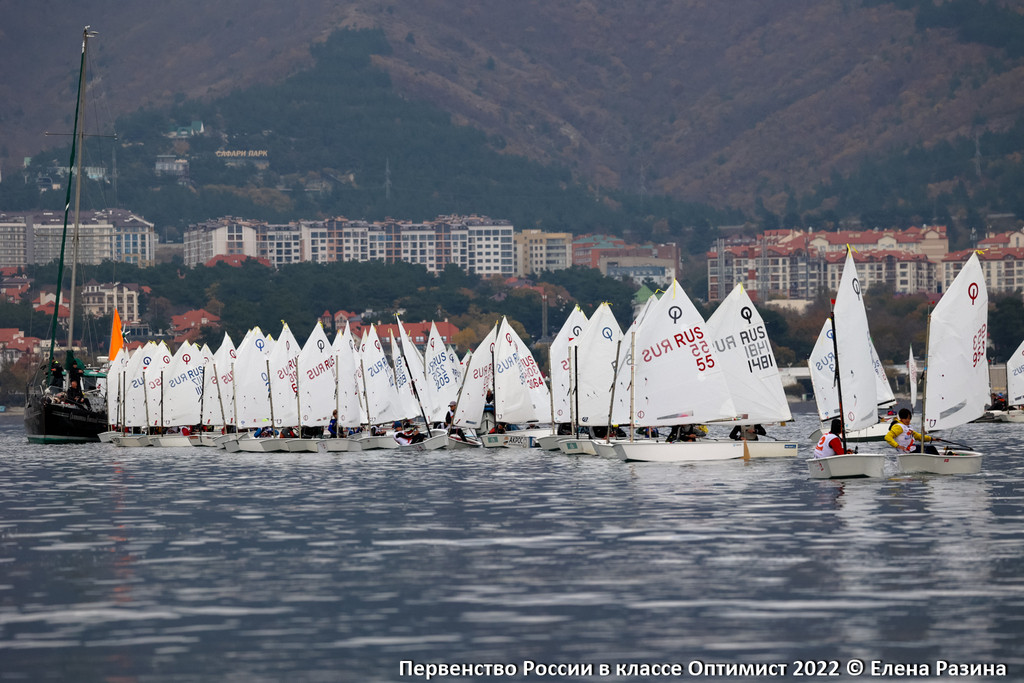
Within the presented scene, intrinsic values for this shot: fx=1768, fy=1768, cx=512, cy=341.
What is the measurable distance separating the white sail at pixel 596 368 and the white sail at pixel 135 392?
107 ft

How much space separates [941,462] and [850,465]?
238 cm

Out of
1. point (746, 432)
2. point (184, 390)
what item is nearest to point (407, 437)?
point (746, 432)

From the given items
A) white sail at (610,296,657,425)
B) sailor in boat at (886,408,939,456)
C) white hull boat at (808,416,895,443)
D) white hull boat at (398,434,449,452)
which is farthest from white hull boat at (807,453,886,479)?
white hull boat at (398,434,449,452)

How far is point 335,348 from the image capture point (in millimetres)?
75125

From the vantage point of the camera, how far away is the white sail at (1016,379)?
107 m

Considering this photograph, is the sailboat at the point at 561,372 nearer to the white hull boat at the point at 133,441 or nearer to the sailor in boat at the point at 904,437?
the sailor in boat at the point at 904,437

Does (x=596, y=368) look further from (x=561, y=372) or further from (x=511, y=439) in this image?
(x=511, y=439)

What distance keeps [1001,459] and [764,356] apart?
9.94 meters

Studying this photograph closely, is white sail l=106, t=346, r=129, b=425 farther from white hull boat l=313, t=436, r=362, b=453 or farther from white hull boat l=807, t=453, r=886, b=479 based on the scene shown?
white hull boat l=807, t=453, r=886, b=479

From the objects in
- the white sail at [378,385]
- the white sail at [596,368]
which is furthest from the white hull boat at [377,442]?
the white sail at [596,368]

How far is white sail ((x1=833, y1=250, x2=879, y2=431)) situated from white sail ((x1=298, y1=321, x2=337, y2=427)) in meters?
30.9

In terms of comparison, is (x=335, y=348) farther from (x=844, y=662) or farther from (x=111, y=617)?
(x=844, y=662)

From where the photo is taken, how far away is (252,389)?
79.8m

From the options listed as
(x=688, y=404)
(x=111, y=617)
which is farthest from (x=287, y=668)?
(x=688, y=404)
